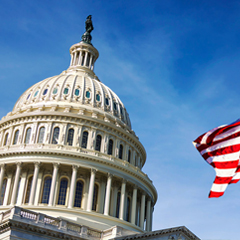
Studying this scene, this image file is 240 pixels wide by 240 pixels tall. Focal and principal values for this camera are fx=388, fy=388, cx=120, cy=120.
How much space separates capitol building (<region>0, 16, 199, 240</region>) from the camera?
50.9 m

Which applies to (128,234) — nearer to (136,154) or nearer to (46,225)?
(46,225)

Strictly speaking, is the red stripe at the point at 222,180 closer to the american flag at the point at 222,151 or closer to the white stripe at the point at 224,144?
the american flag at the point at 222,151

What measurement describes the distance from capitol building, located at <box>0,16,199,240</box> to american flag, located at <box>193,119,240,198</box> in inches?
1047

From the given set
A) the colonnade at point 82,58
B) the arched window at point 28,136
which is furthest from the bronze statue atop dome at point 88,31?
the arched window at point 28,136

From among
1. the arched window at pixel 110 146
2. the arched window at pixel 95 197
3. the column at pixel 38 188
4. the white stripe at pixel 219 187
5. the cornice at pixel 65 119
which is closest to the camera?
the white stripe at pixel 219 187

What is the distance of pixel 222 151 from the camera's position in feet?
57.2

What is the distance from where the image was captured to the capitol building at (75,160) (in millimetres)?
50906

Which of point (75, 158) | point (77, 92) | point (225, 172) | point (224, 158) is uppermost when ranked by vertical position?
point (77, 92)

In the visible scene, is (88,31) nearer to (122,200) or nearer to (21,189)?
(21,189)

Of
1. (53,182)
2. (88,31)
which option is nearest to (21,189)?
(53,182)

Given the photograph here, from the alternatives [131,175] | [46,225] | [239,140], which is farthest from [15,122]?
[239,140]

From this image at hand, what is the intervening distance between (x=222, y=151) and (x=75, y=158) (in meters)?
36.9

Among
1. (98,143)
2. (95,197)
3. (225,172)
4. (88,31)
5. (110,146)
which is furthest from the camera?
(88,31)

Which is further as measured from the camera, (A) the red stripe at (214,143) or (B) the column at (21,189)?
(B) the column at (21,189)
